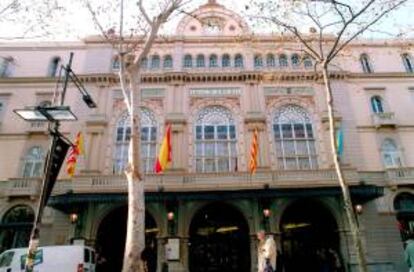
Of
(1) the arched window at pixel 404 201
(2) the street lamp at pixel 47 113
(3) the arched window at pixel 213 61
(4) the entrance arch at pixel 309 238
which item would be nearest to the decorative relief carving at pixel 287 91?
(3) the arched window at pixel 213 61

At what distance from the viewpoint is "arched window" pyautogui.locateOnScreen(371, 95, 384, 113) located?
84.4ft

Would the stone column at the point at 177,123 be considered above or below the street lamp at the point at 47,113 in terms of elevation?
above

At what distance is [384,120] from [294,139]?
6.42 meters

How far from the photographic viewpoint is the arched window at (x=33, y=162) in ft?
75.5

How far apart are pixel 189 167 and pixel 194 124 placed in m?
3.29

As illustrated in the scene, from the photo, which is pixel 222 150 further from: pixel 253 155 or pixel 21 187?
pixel 21 187

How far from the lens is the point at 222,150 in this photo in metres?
23.8

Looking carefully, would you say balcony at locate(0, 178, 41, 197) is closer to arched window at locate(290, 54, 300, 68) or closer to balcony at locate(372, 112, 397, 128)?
arched window at locate(290, 54, 300, 68)

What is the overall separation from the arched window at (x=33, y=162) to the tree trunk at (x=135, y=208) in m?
13.9

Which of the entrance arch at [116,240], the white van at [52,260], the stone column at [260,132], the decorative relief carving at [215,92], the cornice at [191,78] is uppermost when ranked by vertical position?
the cornice at [191,78]

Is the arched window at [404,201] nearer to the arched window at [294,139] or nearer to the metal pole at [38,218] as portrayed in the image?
the arched window at [294,139]

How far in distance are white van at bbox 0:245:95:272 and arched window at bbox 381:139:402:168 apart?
63.9 ft

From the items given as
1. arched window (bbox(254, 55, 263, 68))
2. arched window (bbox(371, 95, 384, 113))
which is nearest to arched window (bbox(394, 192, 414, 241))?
arched window (bbox(371, 95, 384, 113))

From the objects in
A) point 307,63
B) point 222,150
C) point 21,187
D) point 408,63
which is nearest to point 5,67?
point 21,187
